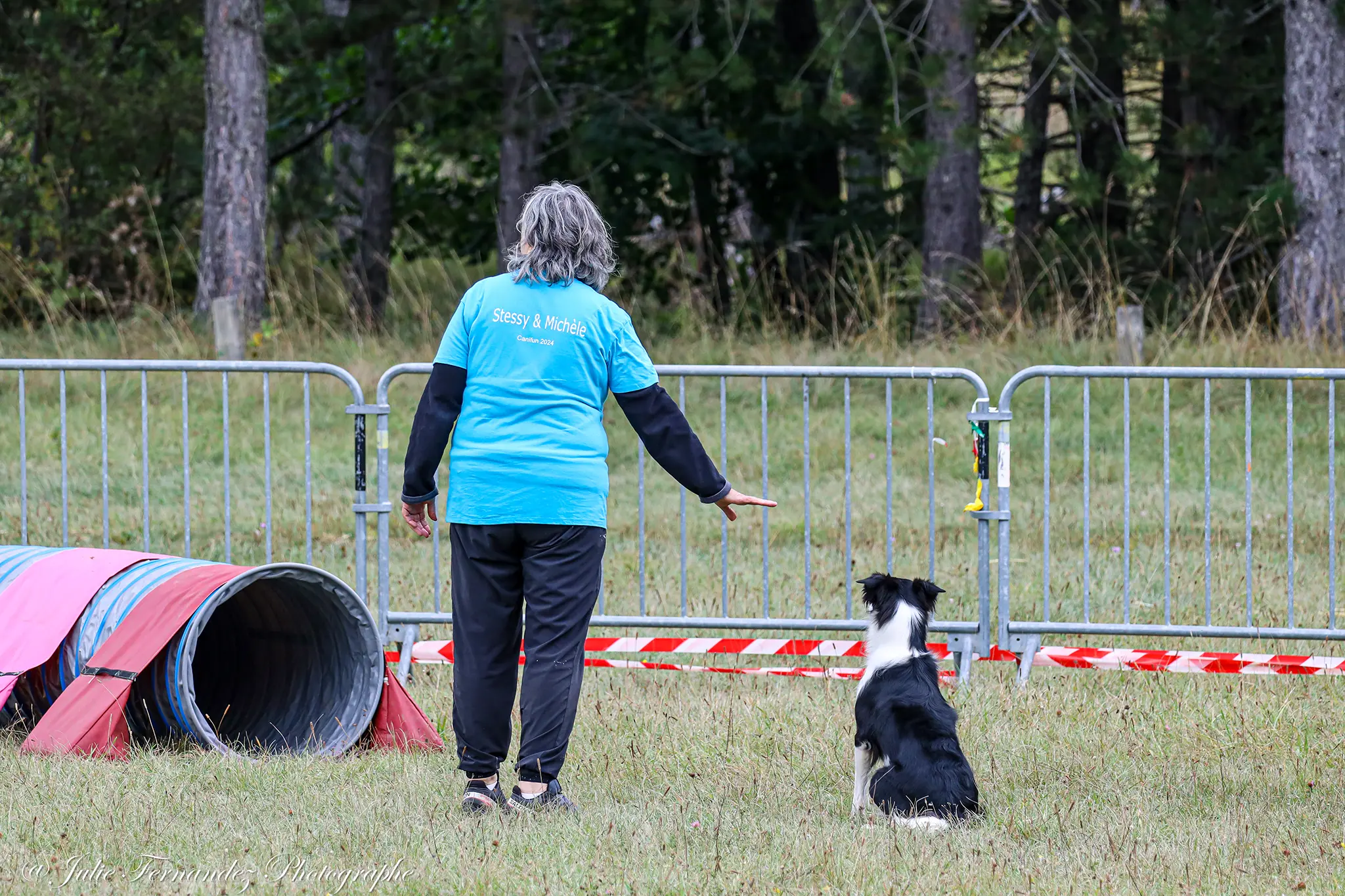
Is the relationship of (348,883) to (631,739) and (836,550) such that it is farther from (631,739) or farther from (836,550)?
(836,550)

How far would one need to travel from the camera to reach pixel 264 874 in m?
3.83

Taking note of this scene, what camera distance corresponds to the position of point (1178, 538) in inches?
358

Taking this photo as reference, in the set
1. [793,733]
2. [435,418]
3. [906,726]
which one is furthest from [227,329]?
[906,726]

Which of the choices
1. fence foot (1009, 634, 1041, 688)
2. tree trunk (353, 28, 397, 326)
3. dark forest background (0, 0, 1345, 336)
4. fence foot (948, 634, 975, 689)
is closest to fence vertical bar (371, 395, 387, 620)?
fence foot (948, 634, 975, 689)

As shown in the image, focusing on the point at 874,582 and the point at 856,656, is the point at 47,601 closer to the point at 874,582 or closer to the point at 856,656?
the point at 874,582

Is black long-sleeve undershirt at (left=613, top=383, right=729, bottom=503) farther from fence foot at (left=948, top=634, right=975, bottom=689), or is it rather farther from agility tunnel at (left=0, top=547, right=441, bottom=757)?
fence foot at (left=948, top=634, right=975, bottom=689)

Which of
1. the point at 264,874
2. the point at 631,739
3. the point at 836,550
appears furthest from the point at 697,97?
the point at 264,874

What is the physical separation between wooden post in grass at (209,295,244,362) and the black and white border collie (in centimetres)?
895

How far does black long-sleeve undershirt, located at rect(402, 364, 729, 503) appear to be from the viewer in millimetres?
4355

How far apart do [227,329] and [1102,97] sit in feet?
28.7

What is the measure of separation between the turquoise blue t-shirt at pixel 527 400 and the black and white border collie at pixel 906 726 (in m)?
0.94

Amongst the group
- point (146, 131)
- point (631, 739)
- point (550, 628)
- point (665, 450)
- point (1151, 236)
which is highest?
point (146, 131)

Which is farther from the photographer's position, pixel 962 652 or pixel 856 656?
pixel 856 656

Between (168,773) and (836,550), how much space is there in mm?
4817
